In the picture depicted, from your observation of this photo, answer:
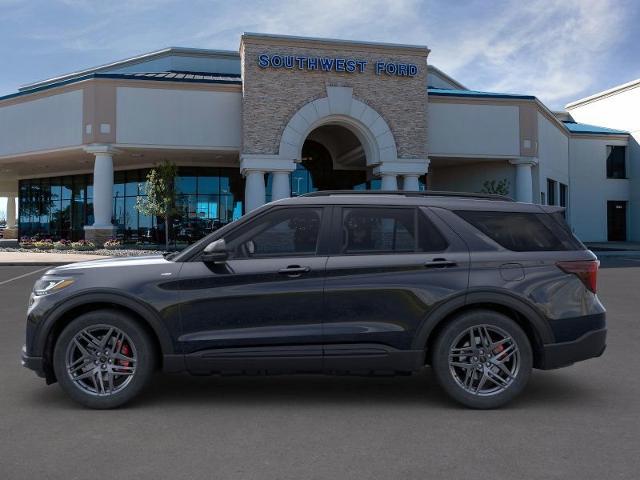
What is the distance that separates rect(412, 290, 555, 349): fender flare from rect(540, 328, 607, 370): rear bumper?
0.30 feet

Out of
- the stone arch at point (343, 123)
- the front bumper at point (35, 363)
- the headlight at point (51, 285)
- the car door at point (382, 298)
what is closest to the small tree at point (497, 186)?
the stone arch at point (343, 123)

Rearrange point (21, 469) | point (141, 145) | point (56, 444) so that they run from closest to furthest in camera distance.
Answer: point (21, 469) < point (56, 444) < point (141, 145)

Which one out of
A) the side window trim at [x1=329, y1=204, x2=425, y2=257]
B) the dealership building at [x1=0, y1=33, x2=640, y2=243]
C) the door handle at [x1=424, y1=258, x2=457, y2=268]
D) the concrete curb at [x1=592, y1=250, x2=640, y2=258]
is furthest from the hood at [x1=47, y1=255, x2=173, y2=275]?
the concrete curb at [x1=592, y1=250, x2=640, y2=258]

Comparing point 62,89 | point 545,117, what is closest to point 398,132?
point 545,117

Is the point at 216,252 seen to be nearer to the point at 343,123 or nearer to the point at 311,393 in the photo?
the point at 311,393

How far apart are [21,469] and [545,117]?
110 feet

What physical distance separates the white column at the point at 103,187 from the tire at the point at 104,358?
23.9 metres

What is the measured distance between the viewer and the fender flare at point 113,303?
179 inches

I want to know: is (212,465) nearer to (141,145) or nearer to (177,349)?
(177,349)

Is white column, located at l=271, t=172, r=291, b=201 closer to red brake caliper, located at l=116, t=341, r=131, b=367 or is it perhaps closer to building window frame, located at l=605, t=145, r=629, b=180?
red brake caliper, located at l=116, t=341, r=131, b=367

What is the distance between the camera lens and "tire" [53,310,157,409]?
4.58 metres

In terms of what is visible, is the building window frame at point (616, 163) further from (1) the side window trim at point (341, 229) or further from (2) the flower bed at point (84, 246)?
(1) the side window trim at point (341, 229)

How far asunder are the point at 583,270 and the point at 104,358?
13.3ft

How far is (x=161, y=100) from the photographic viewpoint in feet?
87.4
